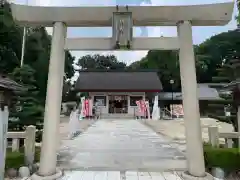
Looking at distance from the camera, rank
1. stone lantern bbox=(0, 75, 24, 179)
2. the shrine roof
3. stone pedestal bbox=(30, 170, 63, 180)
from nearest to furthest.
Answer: stone lantern bbox=(0, 75, 24, 179), stone pedestal bbox=(30, 170, 63, 180), the shrine roof

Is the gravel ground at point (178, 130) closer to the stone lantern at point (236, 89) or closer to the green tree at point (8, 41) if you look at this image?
the stone lantern at point (236, 89)

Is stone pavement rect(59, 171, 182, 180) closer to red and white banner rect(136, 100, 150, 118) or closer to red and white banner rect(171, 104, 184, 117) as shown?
red and white banner rect(136, 100, 150, 118)

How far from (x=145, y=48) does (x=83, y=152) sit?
3949 mm

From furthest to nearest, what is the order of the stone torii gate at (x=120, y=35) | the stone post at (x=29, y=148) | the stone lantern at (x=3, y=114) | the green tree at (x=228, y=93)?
the green tree at (x=228, y=93), the stone post at (x=29, y=148), the stone torii gate at (x=120, y=35), the stone lantern at (x=3, y=114)

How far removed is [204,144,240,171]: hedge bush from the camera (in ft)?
16.3

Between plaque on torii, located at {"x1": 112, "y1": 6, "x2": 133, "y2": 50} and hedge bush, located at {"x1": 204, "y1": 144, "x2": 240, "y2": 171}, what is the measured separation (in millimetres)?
3010

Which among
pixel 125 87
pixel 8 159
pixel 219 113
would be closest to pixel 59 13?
pixel 8 159

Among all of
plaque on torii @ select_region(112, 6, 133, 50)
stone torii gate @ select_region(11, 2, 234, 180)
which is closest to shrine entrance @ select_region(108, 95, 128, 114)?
stone torii gate @ select_region(11, 2, 234, 180)

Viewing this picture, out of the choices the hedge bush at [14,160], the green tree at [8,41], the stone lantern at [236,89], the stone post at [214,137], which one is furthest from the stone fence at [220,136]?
the green tree at [8,41]

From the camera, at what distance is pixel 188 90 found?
457cm

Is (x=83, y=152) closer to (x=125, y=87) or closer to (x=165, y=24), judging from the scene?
(x=165, y=24)

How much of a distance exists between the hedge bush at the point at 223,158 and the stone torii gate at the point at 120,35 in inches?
32.2

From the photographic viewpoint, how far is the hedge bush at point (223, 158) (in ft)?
16.3

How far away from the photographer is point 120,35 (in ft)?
15.6
